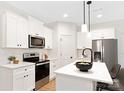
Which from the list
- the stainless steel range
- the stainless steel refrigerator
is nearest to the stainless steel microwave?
the stainless steel range

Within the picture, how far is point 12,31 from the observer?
8.96 feet

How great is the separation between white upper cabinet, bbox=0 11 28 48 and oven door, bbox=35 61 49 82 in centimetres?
88

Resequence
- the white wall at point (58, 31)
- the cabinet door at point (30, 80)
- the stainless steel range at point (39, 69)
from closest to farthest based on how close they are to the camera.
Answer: the cabinet door at point (30, 80), the stainless steel range at point (39, 69), the white wall at point (58, 31)

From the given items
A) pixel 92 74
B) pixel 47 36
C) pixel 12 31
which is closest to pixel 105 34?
pixel 47 36

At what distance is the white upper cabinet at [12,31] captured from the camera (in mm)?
2604

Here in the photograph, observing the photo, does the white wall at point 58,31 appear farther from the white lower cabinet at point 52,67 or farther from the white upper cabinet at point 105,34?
the white upper cabinet at point 105,34

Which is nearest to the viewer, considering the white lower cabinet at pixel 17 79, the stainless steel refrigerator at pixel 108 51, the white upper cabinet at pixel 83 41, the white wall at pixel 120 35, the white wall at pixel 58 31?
the white lower cabinet at pixel 17 79

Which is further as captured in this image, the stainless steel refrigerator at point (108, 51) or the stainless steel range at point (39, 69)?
the stainless steel refrigerator at point (108, 51)

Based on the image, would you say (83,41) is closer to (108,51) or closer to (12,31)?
(108,51)

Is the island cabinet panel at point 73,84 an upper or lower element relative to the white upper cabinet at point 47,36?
lower

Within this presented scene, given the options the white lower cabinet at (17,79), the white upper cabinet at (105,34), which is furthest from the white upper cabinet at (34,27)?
the white upper cabinet at (105,34)

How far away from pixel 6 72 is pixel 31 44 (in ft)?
3.98

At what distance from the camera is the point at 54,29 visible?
4.92 meters

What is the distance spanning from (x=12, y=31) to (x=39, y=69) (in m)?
1.46
